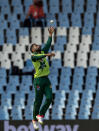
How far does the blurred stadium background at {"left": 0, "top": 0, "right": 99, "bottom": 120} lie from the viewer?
13.6 m

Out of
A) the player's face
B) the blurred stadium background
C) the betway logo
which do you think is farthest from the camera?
the blurred stadium background

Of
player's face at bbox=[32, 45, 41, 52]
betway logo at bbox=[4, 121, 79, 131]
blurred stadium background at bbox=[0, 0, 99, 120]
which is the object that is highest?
player's face at bbox=[32, 45, 41, 52]

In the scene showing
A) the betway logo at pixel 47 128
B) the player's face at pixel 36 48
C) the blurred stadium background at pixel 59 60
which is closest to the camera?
the player's face at pixel 36 48

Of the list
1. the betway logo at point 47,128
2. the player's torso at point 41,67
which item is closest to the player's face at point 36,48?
the player's torso at point 41,67

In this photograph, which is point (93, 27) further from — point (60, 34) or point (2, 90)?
point (2, 90)

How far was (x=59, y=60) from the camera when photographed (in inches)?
564

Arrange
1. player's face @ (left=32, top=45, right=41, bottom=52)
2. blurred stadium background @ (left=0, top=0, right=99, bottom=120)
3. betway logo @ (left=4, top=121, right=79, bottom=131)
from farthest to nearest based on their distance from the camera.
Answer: blurred stadium background @ (left=0, top=0, right=99, bottom=120) < betway logo @ (left=4, top=121, right=79, bottom=131) < player's face @ (left=32, top=45, right=41, bottom=52)

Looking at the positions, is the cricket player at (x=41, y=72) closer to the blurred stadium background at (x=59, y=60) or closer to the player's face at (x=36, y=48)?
the player's face at (x=36, y=48)

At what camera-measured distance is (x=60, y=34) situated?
14727 mm

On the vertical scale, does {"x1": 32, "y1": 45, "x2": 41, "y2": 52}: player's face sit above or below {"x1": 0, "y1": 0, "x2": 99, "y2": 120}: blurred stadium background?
above

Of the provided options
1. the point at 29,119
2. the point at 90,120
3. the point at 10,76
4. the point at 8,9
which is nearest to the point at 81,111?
the point at 90,120

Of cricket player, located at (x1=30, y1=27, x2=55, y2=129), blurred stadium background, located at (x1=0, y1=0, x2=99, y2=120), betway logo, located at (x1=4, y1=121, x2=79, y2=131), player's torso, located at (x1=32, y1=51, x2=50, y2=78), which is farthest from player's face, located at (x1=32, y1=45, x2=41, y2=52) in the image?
blurred stadium background, located at (x1=0, y1=0, x2=99, y2=120)

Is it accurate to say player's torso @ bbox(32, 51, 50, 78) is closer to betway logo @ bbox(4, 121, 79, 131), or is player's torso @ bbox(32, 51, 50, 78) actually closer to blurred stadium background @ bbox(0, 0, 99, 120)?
betway logo @ bbox(4, 121, 79, 131)

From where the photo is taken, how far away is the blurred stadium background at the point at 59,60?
13641mm
